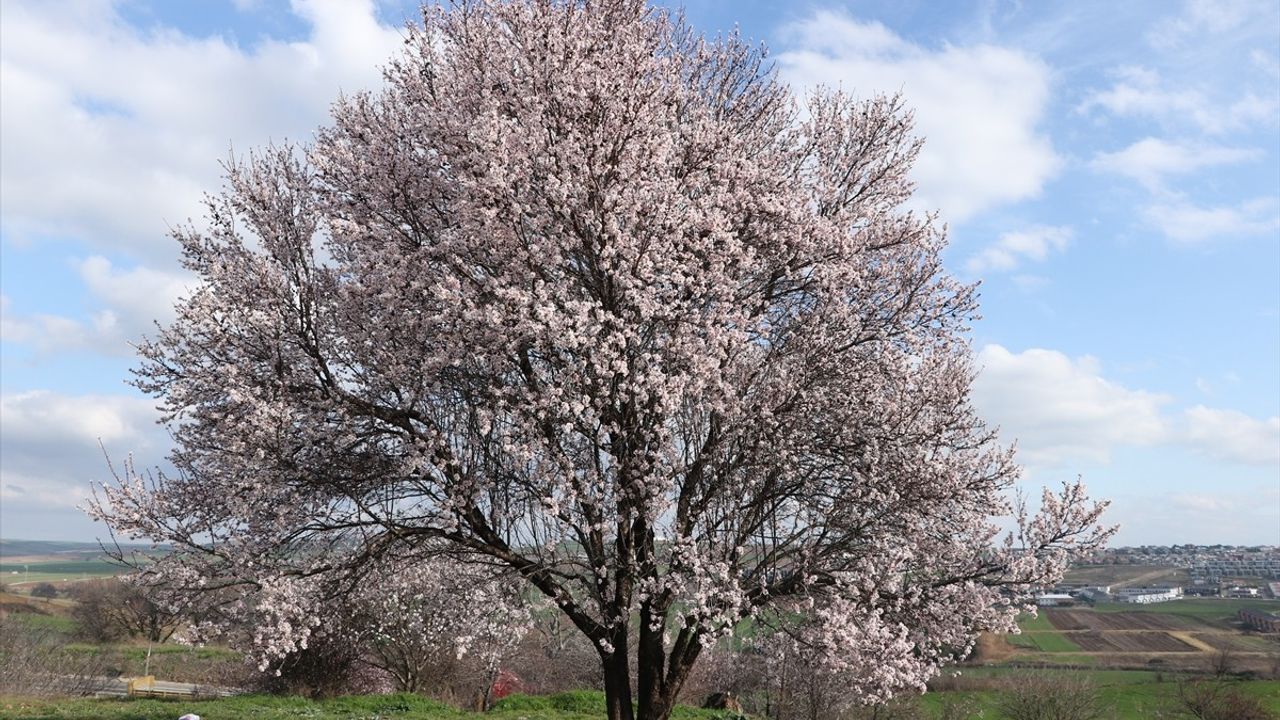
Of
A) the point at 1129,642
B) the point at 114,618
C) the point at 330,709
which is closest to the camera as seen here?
the point at 330,709

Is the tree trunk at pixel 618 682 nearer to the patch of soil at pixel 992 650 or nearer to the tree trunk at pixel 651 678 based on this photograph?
the tree trunk at pixel 651 678

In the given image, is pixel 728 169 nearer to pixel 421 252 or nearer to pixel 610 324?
pixel 610 324

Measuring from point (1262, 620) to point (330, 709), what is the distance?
267 ft

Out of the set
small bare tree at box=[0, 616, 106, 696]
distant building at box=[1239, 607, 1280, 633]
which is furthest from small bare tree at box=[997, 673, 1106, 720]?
distant building at box=[1239, 607, 1280, 633]

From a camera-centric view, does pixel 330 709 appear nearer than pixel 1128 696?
Yes

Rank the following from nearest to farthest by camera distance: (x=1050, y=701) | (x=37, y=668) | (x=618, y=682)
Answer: (x=618, y=682)
(x=37, y=668)
(x=1050, y=701)

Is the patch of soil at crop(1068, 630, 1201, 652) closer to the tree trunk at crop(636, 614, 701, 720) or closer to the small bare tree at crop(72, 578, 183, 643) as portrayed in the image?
the tree trunk at crop(636, 614, 701, 720)

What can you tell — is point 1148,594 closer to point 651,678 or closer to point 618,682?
point 651,678

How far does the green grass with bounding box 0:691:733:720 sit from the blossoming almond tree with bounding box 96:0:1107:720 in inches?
394

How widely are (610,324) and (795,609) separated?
588 centimetres

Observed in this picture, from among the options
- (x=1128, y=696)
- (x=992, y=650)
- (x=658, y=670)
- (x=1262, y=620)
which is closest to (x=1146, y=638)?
(x=1262, y=620)

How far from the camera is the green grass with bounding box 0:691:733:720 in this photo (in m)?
22.2

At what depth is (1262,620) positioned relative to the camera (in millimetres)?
76438

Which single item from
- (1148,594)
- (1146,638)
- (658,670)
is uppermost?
(658,670)
